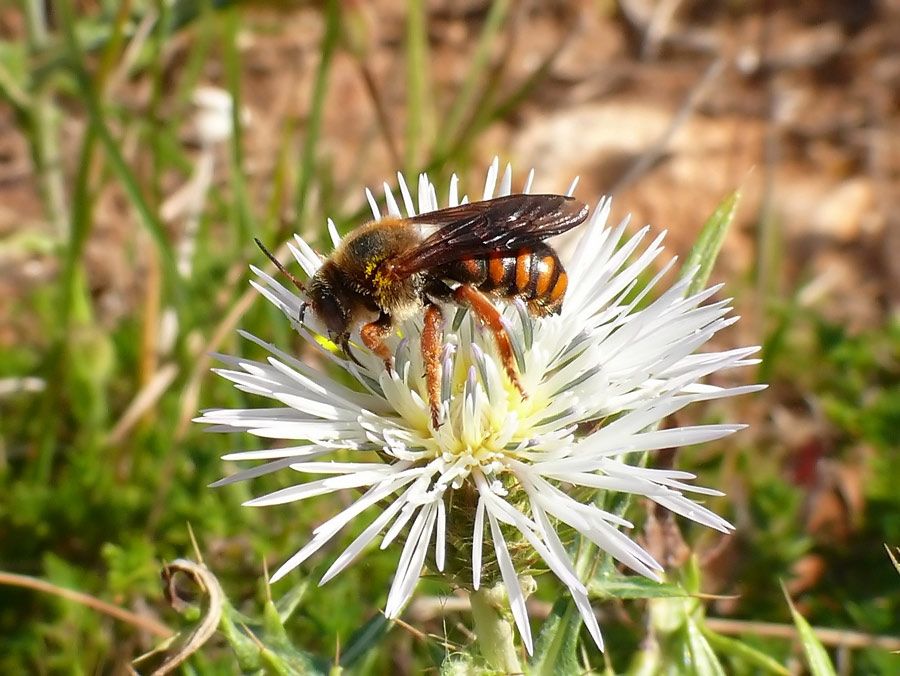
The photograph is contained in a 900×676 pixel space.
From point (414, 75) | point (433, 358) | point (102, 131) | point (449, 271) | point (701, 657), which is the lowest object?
point (701, 657)

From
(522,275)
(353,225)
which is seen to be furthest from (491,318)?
(353,225)

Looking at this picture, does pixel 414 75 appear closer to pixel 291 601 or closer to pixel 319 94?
pixel 319 94

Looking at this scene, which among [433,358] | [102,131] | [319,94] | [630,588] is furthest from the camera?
[319,94]

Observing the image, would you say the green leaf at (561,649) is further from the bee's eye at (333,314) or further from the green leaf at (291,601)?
the bee's eye at (333,314)

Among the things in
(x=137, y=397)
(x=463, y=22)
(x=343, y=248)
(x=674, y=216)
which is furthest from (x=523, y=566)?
(x=463, y=22)

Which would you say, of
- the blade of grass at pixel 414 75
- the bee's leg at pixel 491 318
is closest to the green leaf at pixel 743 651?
the bee's leg at pixel 491 318

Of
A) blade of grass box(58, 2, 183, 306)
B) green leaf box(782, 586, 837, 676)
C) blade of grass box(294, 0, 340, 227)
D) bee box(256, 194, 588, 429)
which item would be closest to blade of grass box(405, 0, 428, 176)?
blade of grass box(294, 0, 340, 227)
